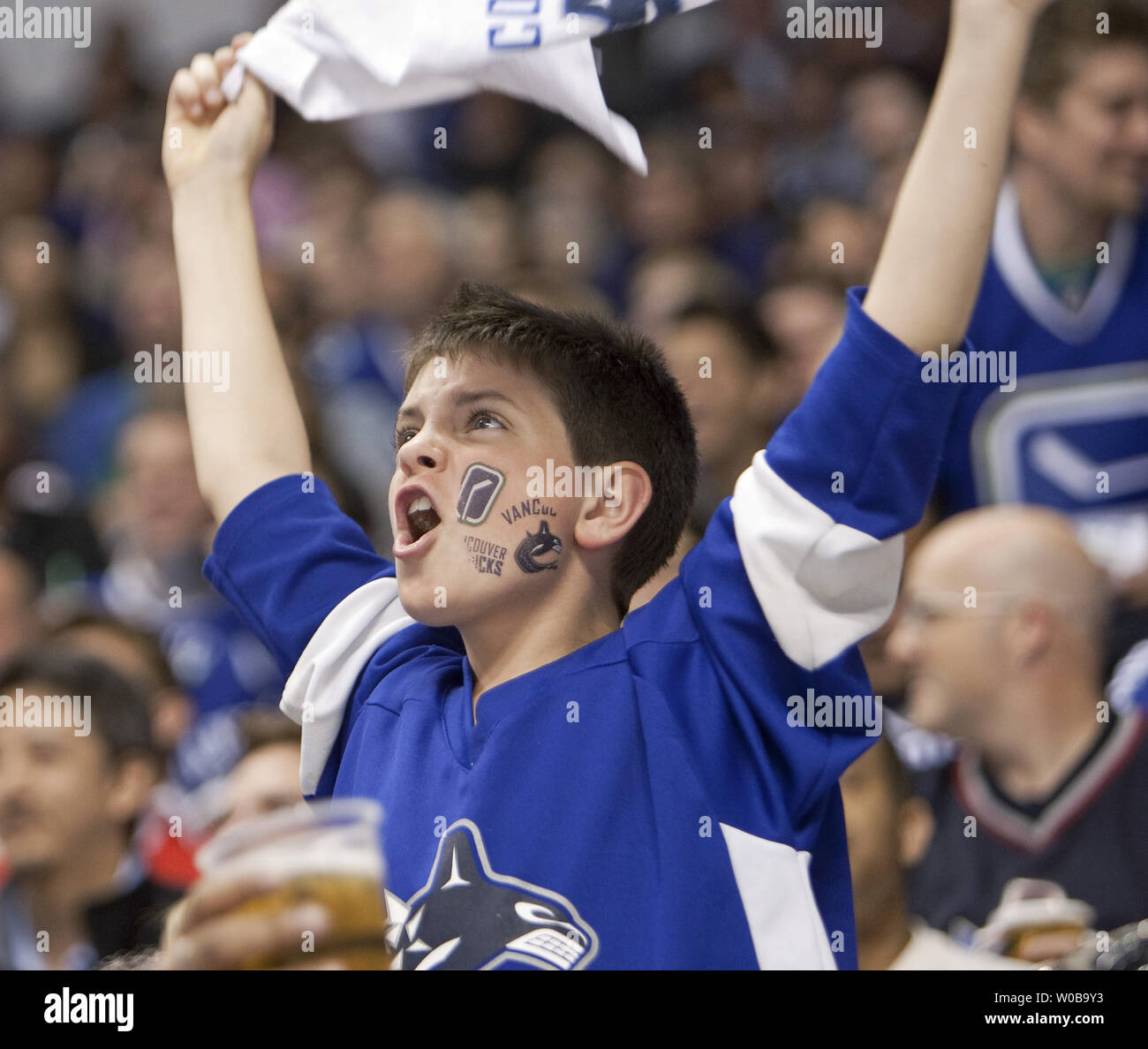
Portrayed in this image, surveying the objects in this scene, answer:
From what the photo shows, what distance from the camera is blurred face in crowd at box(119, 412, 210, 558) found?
2.81 m

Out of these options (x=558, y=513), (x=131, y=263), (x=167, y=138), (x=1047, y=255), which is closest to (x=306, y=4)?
(x=167, y=138)

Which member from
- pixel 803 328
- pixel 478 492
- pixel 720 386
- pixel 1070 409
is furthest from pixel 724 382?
pixel 478 492

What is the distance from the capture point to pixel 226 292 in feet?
4.55

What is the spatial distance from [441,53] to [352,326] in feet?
5.76

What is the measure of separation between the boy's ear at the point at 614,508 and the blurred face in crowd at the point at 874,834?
52cm

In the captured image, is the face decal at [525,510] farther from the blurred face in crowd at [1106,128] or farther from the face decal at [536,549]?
the blurred face in crowd at [1106,128]

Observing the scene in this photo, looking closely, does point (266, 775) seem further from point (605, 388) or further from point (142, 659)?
point (605, 388)

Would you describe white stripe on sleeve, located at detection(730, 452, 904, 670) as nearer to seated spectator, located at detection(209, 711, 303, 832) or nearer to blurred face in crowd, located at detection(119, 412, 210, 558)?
seated spectator, located at detection(209, 711, 303, 832)

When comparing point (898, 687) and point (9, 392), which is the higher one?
point (9, 392)

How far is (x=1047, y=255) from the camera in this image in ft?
7.24

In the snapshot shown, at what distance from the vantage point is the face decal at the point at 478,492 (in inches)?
46.4
